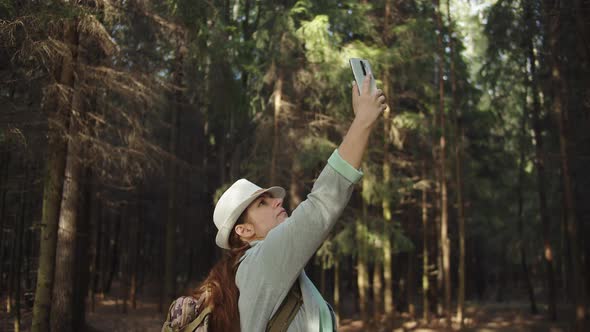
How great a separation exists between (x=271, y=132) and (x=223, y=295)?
14246mm

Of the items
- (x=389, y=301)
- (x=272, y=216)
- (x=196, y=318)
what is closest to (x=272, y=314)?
(x=196, y=318)

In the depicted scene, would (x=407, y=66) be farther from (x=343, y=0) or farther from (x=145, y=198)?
(x=145, y=198)

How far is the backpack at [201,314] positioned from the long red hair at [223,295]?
27mm

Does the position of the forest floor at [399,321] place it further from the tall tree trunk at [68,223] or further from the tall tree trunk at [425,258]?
the tall tree trunk at [68,223]

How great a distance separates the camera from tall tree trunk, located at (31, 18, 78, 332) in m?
8.45

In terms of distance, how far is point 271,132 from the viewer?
1614 centimetres

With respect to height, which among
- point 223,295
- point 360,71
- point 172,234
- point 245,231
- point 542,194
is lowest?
point 172,234

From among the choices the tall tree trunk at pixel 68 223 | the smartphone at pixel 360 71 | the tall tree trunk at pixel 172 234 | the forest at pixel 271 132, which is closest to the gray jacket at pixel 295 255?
the smartphone at pixel 360 71

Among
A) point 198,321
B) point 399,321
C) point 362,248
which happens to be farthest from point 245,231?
point 399,321

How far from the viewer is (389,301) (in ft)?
53.5

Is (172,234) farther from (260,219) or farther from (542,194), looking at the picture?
(260,219)

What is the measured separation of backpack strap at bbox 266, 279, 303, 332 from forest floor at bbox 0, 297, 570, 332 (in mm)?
14302

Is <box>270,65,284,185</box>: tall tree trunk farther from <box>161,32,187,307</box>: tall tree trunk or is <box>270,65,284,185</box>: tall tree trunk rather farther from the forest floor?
the forest floor

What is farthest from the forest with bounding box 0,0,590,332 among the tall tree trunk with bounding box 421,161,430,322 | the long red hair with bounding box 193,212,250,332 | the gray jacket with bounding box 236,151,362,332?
the gray jacket with bounding box 236,151,362,332
